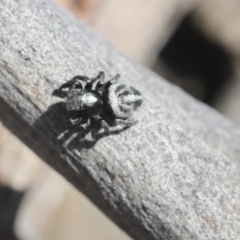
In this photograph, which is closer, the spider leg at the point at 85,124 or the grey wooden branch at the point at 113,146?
the grey wooden branch at the point at 113,146

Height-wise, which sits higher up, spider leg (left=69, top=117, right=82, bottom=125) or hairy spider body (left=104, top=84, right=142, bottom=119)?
hairy spider body (left=104, top=84, right=142, bottom=119)

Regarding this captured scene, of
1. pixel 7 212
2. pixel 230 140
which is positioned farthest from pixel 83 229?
pixel 230 140

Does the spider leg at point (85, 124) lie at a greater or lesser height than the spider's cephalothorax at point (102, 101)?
lesser

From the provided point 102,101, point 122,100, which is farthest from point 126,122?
point 102,101

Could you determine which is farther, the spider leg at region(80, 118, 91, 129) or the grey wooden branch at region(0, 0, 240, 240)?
the spider leg at region(80, 118, 91, 129)

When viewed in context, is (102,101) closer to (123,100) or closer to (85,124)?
(123,100)
